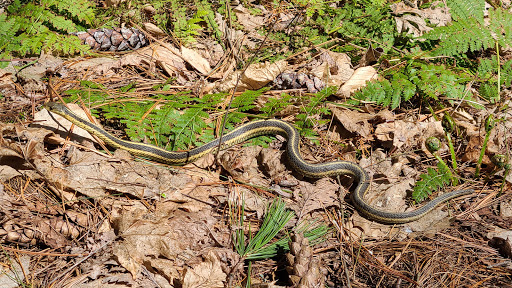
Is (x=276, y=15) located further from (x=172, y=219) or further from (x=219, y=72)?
(x=172, y=219)

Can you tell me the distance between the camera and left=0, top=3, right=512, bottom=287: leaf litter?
339 centimetres

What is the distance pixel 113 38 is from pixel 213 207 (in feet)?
12.2

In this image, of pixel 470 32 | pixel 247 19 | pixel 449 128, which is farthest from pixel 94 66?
pixel 470 32

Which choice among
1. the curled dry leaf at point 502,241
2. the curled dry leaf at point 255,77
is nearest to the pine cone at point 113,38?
the curled dry leaf at point 255,77

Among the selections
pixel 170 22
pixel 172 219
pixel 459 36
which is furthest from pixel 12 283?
pixel 459 36

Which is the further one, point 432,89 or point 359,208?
point 432,89

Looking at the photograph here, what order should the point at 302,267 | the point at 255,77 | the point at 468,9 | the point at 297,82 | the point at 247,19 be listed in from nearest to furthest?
the point at 302,267, the point at 255,77, the point at 297,82, the point at 468,9, the point at 247,19

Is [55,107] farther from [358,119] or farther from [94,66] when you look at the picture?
[358,119]

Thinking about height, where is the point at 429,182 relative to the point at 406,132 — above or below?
below

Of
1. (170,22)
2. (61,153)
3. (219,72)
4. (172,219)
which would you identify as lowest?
(172,219)

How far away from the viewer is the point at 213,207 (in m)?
4.12

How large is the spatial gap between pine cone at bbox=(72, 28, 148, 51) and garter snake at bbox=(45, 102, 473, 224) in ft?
5.85

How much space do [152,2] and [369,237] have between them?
5.52 meters

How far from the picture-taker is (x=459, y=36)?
5.38 metres
